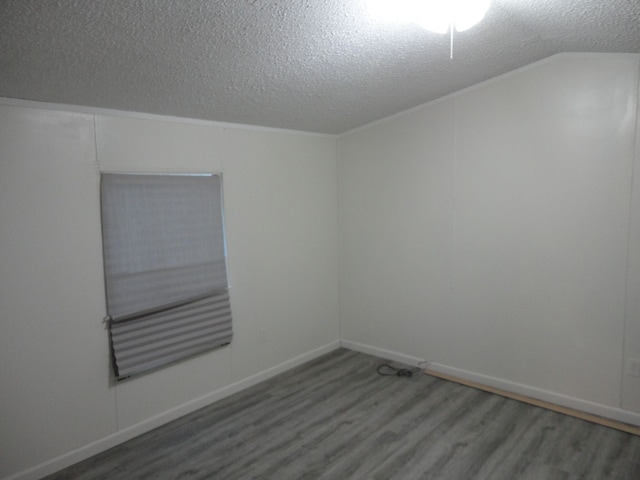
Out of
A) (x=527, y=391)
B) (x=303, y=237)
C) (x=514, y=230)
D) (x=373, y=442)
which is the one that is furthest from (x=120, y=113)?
(x=527, y=391)

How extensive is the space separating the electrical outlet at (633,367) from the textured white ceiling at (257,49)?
1975 millimetres

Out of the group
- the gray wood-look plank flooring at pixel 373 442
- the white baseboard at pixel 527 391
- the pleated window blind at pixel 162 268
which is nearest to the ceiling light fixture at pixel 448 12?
the pleated window blind at pixel 162 268

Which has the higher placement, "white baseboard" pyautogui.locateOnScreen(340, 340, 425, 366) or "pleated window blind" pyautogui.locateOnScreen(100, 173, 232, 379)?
"pleated window blind" pyautogui.locateOnScreen(100, 173, 232, 379)

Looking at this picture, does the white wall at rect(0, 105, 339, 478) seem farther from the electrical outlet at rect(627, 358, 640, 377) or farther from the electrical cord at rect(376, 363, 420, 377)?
the electrical outlet at rect(627, 358, 640, 377)

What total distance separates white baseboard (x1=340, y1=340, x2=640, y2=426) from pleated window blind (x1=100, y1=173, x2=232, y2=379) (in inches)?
65.2

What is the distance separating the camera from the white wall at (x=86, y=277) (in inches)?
87.3

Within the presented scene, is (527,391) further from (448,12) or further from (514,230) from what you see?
(448,12)

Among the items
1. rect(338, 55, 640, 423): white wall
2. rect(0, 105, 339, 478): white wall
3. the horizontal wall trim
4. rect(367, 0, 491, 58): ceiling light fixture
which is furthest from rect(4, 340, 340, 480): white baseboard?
rect(367, 0, 491, 58): ceiling light fixture

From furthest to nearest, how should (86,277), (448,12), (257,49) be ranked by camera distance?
(86,277) < (257,49) < (448,12)

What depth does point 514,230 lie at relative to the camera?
3078 mm

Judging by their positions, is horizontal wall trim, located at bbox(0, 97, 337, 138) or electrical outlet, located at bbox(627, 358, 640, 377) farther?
electrical outlet, located at bbox(627, 358, 640, 377)

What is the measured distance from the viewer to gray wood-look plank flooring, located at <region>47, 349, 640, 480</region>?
232 cm

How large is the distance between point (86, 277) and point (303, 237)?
75.0 inches

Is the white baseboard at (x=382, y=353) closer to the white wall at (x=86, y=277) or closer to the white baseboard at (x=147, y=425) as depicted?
the white baseboard at (x=147, y=425)
